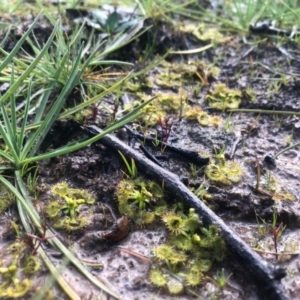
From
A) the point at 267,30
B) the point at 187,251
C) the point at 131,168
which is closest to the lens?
the point at 187,251

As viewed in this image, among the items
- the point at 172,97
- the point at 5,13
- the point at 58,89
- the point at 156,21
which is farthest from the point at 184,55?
the point at 5,13

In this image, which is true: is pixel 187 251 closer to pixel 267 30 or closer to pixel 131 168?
pixel 131 168

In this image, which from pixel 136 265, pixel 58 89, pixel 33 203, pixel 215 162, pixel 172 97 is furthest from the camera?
pixel 172 97

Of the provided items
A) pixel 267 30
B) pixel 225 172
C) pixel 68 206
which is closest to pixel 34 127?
pixel 68 206

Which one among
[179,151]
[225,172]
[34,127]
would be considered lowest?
[225,172]

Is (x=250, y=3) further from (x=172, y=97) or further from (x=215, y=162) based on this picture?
(x=215, y=162)

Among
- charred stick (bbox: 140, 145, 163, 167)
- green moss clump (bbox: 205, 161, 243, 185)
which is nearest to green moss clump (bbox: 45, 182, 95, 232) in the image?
charred stick (bbox: 140, 145, 163, 167)
